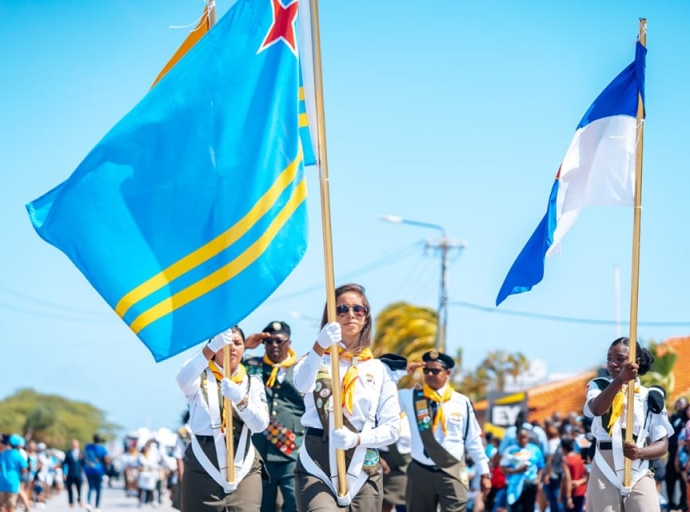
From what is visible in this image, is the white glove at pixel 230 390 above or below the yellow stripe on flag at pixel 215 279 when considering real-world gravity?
below

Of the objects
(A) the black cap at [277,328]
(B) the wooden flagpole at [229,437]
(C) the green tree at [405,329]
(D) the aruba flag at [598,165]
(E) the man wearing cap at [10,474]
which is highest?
(C) the green tree at [405,329]

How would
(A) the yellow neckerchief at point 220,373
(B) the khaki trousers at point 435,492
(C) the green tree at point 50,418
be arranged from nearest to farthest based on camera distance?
(A) the yellow neckerchief at point 220,373
(B) the khaki trousers at point 435,492
(C) the green tree at point 50,418

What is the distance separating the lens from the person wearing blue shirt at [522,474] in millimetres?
16906

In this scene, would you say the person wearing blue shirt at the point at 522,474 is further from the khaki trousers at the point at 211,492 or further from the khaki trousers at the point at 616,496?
the khaki trousers at the point at 211,492

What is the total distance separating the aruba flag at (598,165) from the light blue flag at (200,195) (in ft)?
8.18

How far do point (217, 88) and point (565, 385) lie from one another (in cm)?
4412

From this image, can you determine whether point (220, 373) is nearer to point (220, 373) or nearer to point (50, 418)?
point (220, 373)

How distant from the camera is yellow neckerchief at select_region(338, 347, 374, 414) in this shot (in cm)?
812

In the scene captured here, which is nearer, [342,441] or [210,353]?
[342,441]

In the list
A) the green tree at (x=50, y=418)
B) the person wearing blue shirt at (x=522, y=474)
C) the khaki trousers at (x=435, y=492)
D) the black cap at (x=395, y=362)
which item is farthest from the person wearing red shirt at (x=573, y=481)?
the green tree at (x=50, y=418)

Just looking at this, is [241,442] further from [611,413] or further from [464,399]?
[464,399]

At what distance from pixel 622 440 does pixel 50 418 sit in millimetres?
92724

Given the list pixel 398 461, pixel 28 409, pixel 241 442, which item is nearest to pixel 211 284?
pixel 241 442

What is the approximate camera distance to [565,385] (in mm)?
50406
